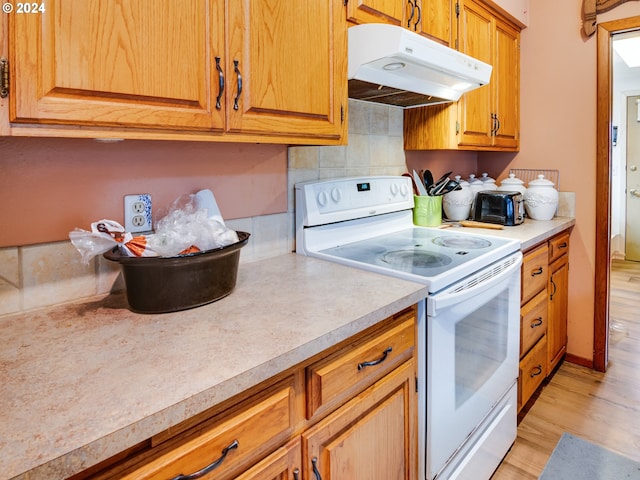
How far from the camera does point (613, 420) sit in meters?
1.97

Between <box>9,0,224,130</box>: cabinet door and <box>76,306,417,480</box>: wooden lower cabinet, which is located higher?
<box>9,0,224,130</box>: cabinet door

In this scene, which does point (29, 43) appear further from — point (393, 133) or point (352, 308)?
point (393, 133)

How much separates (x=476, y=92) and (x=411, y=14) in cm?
74

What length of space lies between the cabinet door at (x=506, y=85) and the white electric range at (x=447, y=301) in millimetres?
886

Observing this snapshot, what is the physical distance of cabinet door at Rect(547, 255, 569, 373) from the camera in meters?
2.27

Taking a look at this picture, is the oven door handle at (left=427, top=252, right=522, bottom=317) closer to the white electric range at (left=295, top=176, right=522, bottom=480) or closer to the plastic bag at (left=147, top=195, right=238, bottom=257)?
the white electric range at (left=295, top=176, right=522, bottom=480)

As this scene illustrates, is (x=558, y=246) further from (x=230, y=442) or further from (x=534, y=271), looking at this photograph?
(x=230, y=442)

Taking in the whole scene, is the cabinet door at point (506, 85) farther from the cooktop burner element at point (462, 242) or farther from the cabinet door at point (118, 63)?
the cabinet door at point (118, 63)

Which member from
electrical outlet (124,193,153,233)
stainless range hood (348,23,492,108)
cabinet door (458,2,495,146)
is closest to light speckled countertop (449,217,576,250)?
cabinet door (458,2,495,146)

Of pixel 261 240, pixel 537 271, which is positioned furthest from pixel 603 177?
pixel 261 240

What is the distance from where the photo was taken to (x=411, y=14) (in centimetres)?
162

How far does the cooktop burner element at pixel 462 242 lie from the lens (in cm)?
167

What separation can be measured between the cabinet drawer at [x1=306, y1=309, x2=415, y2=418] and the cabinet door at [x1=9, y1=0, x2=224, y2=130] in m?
0.64

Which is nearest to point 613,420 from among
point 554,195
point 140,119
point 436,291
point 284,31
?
point 554,195
